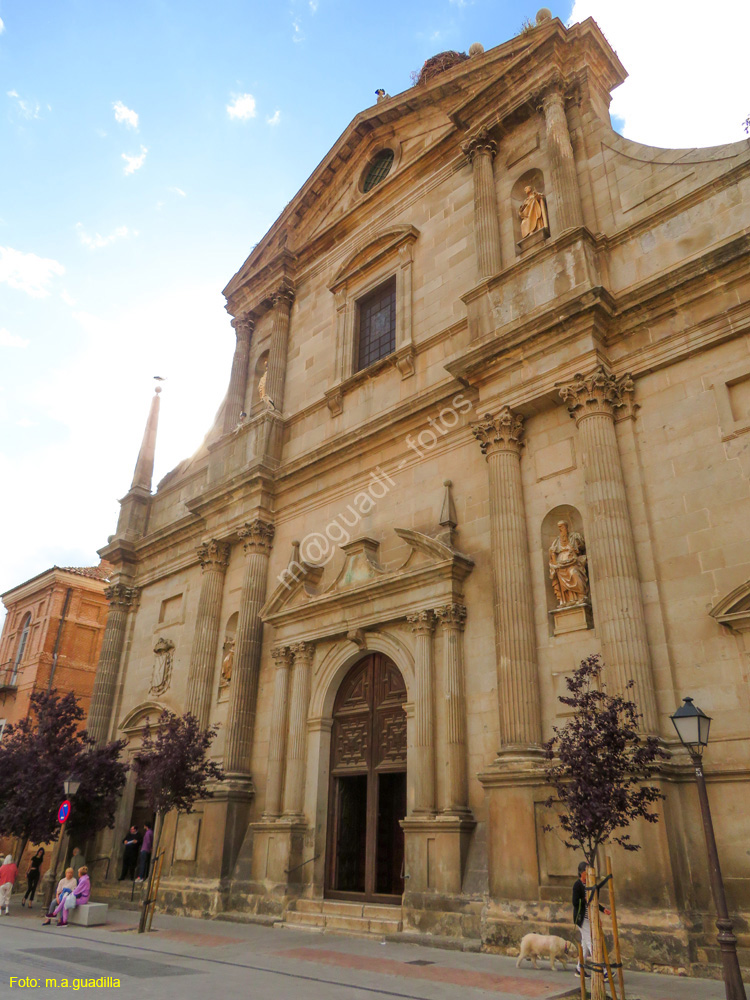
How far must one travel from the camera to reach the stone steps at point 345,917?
12602 millimetres

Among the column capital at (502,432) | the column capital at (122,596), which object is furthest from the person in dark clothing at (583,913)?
the column capital at (122,596)

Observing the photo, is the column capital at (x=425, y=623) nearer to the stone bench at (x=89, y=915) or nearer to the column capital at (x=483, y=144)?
the stone bench at (x=89, y=915)

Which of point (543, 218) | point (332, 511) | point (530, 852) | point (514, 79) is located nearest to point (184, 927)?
point (530, 852)

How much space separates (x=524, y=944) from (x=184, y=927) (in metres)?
7.69

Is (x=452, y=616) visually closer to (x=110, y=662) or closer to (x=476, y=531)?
(x=476, y=531)

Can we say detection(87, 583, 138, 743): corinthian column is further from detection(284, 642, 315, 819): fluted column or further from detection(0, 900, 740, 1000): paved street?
detection(0, 900, 740, 1000): paved street

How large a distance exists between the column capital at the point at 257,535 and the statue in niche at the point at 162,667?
446cm

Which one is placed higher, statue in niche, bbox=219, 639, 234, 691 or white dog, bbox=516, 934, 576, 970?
statue in niche, bbox=219, 639, 234, 691

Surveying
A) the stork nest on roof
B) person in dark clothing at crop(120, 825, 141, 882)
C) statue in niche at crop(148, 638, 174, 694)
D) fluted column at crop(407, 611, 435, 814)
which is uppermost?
the stork nest on roof

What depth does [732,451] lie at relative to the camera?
11.3 m

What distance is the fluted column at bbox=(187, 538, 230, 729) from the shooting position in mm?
18734

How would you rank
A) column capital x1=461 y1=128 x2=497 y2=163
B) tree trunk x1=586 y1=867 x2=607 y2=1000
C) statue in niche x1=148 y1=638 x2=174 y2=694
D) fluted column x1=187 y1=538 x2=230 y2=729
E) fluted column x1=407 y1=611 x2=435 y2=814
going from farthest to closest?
statue in niche x1=148 y1=638 x2=174 y2=694, fluted column x1=187 y1=538 x2=230 y2=729, column capital x1=461 y1=128 x2=497 y2=163, fluted column x1=407 y1=611 x2=435 y2=814, tree trunk x1=586 y1=867 x2=607 y2=1000

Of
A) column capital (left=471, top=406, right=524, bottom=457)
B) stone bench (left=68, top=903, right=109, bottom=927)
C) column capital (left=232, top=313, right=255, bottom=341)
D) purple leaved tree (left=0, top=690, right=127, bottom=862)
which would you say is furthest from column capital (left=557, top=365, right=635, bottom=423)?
purple leaved tree (left=0, top=690, right=127, bottom=862)

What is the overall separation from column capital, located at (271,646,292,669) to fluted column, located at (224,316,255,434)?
8.21 meters
